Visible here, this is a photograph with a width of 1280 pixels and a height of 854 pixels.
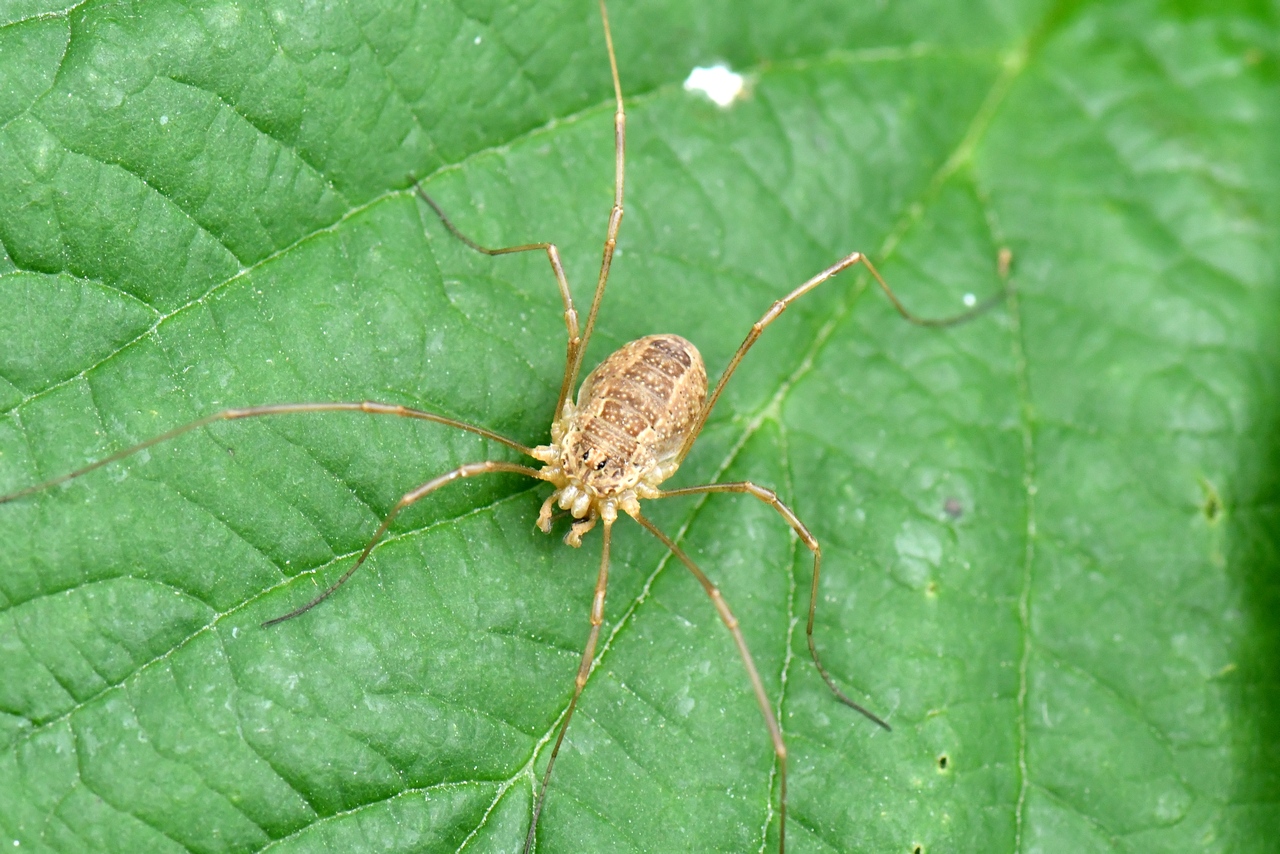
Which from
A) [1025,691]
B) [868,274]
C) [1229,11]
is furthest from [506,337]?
[1229,11]

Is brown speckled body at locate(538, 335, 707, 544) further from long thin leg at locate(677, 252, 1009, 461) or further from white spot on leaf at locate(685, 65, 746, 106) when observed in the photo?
white spot on leaf at locate(685, 65, 746, 106)

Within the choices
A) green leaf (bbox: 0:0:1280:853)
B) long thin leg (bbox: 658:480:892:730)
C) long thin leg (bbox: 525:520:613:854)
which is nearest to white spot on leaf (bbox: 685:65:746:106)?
green leaf (bbox: 0:0:1280:853)

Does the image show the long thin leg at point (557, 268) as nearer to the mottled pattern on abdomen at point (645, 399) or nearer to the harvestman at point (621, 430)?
the harvestman at point (621, 430)

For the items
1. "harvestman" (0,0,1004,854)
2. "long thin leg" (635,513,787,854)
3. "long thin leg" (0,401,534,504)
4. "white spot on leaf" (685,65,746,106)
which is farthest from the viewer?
"white spot on leaf" (685,65,746,106)

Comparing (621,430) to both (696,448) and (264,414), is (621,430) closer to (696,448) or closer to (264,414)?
(696,448)

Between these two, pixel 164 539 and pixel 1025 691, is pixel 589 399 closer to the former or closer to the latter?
pixel 164 539

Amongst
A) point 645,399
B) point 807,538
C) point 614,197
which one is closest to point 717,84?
point 614,197

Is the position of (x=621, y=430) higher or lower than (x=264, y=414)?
lower
